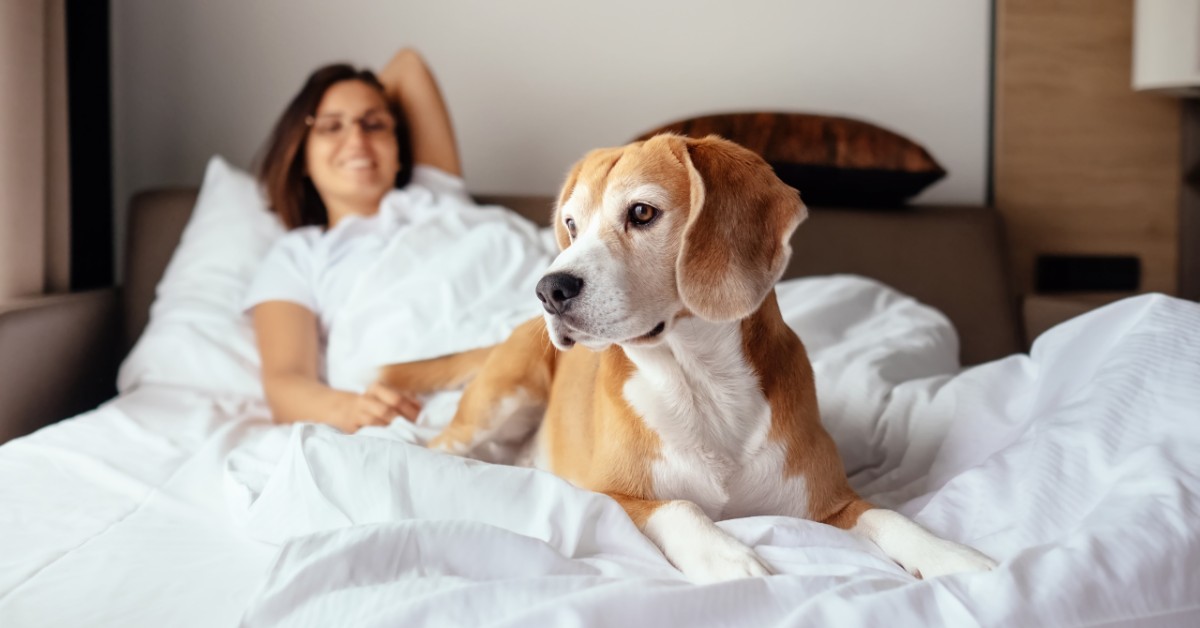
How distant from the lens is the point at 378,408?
1.76m

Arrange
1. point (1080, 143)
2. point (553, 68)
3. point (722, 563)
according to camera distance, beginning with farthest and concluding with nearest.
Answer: point (1080, 143) < point (553, 68) < point (722, 563)

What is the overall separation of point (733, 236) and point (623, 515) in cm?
34

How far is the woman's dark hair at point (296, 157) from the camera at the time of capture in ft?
7.84

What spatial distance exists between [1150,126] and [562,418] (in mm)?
2550

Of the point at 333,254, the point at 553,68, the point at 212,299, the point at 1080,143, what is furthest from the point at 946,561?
the point at 1080,143

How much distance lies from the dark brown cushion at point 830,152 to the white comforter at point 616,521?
2.89ft

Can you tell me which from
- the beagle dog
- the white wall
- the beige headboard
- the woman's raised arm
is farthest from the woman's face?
the beagle dog

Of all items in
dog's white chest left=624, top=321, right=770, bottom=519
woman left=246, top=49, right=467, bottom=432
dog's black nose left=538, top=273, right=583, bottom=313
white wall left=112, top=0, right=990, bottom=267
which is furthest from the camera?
white wall left=112, top=0, right=990, bottom=267

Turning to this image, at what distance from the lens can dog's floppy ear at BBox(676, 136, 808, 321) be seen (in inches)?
43.1

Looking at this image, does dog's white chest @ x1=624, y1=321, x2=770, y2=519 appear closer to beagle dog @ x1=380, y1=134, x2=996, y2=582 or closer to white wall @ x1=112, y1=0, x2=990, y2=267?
beagle dog @ x1=380, y1=134, x2=996, y2=582

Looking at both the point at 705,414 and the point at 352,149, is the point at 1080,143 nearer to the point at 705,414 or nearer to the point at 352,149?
the point at 352,149

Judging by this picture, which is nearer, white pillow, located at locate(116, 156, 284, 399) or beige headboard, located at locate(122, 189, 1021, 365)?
white pillow, located at locate(116, 156, 284, 399)

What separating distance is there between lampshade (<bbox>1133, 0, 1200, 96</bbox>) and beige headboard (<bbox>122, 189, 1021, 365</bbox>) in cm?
62

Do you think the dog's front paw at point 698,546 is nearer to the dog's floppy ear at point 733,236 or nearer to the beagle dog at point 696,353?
the beagle dog at point 696,353
